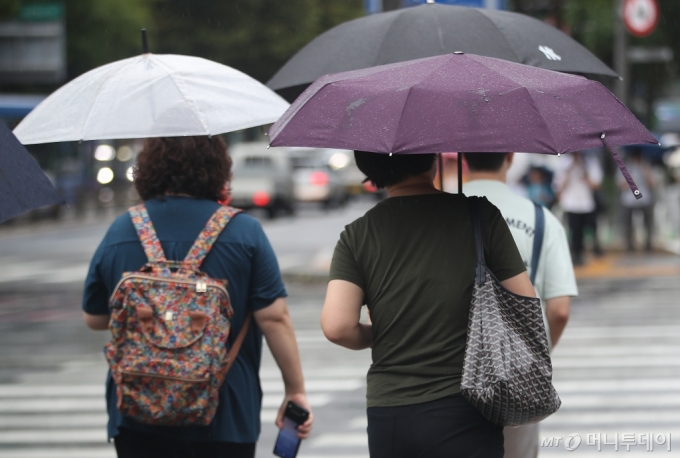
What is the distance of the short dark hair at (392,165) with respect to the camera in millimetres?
3168

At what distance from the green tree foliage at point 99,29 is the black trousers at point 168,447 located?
118ft

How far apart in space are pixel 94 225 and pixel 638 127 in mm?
31435

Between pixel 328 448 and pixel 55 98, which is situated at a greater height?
pixel 55 98

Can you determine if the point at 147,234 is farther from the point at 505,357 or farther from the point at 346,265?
the point at 505,357

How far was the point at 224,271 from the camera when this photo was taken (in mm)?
3445

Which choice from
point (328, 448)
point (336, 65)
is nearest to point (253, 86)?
point (336, 65)

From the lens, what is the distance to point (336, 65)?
4.33 metres

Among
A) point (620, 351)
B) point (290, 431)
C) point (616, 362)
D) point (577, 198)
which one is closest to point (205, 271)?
point (290, 431)

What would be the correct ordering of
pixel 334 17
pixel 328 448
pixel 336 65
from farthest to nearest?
1. pixel 334 17
2. pixel 328 448
3. pixel 336 65

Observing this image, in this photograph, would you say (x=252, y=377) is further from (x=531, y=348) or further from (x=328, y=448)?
(x=328, y=448)

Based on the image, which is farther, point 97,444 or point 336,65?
point 97,444

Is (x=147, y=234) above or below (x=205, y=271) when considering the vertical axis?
above

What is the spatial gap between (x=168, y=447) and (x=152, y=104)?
115 centimetres

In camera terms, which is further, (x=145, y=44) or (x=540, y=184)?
(x=540, y=184)
